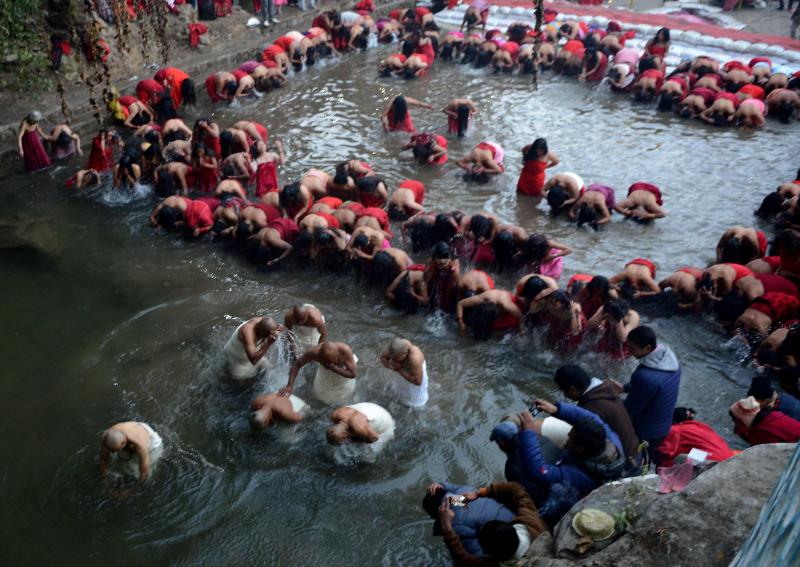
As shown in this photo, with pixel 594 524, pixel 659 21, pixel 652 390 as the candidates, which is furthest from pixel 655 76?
pixel 594 524

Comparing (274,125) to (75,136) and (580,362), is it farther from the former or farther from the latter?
(580,362)

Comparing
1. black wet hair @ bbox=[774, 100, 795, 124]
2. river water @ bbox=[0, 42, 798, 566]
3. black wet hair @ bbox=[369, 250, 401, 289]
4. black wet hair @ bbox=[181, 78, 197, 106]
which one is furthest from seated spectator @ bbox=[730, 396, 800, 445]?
black wet hair @ bbox=[181, 78, 197, 106]

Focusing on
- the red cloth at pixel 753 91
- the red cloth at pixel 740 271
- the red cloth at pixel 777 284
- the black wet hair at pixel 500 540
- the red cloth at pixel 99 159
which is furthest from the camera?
the red cloth at pixel 753 91

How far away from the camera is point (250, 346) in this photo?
632 centimetres

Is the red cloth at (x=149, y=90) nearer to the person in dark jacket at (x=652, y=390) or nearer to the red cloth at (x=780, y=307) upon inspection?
the person in dark jacket at (x=652, y=390)

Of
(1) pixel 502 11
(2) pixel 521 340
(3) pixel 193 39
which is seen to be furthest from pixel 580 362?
(1) pixel 502 11

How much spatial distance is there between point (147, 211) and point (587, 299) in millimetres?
6350

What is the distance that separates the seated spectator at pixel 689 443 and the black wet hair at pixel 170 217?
6631 millimetres

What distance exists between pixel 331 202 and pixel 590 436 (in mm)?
5341

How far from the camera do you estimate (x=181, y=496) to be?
5527mm

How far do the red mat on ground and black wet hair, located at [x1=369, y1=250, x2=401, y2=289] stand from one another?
1195 centimetres

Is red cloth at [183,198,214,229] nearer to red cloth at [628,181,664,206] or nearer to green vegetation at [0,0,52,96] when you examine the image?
green vegetation at [0,0,52,96]

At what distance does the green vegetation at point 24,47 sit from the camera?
1143cm

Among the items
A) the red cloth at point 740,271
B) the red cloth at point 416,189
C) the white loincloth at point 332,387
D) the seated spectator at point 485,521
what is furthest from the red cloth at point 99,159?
the red cloth at point 740,271
